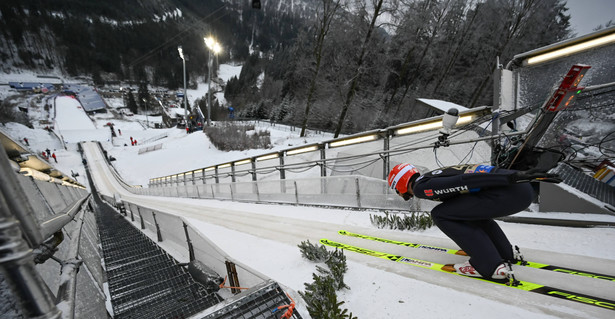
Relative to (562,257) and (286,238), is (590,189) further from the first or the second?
(286,238)

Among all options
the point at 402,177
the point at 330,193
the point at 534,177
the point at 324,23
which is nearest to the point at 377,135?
Answer: the point at 330,193

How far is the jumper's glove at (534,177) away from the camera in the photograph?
200 cm

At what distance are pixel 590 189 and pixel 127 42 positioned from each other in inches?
7319

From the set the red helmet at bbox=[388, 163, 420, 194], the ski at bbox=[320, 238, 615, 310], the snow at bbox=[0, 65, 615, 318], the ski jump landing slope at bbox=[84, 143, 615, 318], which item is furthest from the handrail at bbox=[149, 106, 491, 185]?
the ski at bbox=[320, 238, 615, 310]

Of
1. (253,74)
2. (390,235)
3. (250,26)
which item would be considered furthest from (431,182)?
(250,26)

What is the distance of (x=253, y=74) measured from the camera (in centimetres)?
8519

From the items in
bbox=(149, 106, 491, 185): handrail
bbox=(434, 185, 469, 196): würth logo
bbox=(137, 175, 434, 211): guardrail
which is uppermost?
bbox=(149, 106, 491, 185): handrail

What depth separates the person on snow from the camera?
7.47 feet

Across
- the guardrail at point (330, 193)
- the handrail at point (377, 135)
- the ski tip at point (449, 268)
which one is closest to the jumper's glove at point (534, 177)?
the ski tip at point (449, 268)

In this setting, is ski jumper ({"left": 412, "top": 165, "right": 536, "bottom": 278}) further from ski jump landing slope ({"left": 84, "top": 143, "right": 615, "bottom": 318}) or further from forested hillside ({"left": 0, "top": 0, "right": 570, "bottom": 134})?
forested hillside ({"left": 0, "top": 0, "right": 570, "bottom": 134})

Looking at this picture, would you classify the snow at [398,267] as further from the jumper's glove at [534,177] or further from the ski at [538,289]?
the jumper's glove at [534,177]

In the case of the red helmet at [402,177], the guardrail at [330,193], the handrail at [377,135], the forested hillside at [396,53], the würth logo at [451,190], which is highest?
the forested hillside at [396,53]

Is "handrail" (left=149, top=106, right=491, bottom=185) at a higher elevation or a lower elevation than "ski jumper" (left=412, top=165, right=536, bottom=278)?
higher

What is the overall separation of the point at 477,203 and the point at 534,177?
19.8 inches
